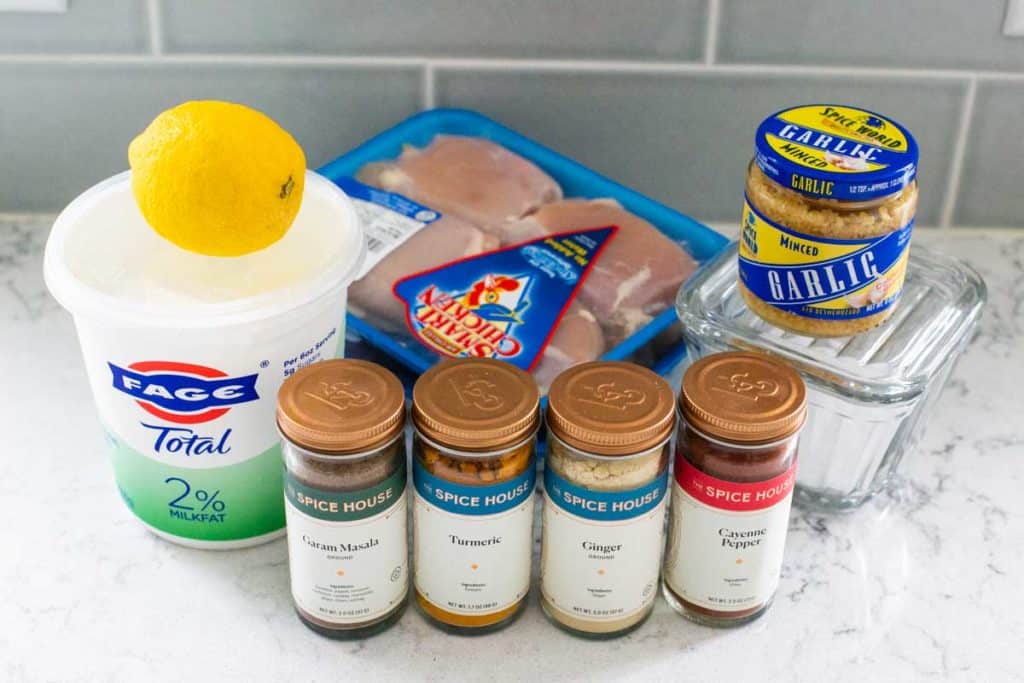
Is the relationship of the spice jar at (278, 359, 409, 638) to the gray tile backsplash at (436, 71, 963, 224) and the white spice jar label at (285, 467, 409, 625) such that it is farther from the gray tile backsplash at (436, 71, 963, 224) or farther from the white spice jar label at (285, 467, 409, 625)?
the gray tile backsplash at (436, 71, 963, 224)

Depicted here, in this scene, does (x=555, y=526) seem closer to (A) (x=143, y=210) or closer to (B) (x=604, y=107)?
(A) (x=143, y=210)

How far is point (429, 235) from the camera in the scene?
1.03 meters

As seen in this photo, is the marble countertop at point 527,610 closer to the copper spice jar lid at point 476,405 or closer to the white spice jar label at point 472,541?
the white spice jar label at point 472,541

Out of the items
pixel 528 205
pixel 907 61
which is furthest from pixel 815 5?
pixel 528 205

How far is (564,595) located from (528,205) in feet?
1.28

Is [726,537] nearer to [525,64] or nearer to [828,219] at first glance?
[828,219]

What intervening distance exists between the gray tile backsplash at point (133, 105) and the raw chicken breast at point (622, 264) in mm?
180

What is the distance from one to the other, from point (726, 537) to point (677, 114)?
0.47 meters

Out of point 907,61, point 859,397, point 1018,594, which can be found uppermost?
point 907,61

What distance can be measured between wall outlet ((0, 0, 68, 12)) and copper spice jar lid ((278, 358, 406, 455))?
19.0 inches

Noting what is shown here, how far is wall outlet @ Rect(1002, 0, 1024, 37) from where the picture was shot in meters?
1.04

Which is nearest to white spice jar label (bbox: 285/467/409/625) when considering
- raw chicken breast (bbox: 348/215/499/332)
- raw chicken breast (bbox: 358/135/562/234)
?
raw chicken breast (bbox: 348/215/499/332)

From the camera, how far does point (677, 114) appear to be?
1.12m

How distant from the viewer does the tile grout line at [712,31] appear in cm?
105
